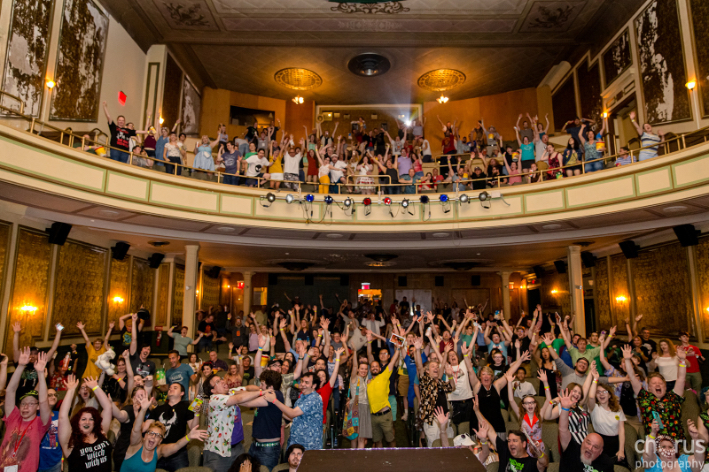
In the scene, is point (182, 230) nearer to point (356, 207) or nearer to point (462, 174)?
point (356, 207)

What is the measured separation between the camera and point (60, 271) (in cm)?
880

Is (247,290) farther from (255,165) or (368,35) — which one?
(368,35)

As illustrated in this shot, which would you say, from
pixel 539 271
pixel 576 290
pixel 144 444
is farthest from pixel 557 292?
pixel 144 444

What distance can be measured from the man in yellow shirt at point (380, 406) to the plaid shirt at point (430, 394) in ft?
1.51

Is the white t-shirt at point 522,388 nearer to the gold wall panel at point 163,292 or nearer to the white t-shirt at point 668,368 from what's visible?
the white t-shirt at point 668,368

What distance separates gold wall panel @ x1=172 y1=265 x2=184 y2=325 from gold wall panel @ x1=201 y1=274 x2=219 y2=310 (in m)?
1.70

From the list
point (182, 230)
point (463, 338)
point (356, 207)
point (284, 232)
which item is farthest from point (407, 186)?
point (182, 230)

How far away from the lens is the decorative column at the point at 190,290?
1018cm

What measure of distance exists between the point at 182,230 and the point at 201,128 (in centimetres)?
603

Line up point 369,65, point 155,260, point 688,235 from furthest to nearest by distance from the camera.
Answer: point 369,65, point 155,260, point 688,235

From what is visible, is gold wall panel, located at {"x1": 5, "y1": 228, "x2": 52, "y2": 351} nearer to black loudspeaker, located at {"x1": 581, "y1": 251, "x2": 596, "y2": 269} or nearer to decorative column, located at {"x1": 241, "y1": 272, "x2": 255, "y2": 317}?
decorative column, located at {"x1": 241, "y1": 272, "x2": 255, "y2": 317}

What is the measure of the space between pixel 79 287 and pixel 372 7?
30.6ft

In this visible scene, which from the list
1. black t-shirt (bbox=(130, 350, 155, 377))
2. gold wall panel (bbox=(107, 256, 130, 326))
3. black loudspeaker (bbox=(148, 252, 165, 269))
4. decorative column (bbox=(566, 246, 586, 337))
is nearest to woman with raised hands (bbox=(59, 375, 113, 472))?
black t-shirt (bbox=(130, 350, 155, 377))

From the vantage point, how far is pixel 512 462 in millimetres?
3525
